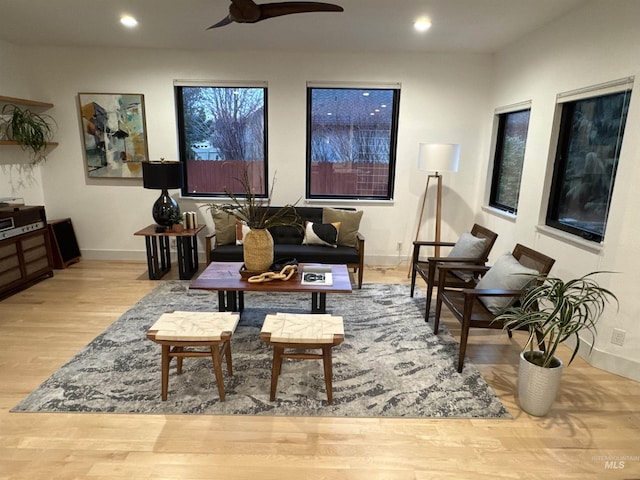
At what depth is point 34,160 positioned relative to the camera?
Result: 471 centimetres

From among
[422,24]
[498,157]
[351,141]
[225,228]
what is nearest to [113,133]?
[225,228]

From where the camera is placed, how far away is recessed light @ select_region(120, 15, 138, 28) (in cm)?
347

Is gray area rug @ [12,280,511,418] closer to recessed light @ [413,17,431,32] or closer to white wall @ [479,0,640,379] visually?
white wall @ [479,0,640,379]

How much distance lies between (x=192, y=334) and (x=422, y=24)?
3.32m

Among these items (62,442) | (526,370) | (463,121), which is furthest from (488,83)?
(62,442)

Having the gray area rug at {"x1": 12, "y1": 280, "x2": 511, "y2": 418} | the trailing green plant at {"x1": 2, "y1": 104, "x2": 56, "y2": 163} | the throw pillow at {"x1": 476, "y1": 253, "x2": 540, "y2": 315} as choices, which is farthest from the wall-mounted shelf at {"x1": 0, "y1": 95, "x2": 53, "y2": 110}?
the throw pillow at {"x1": 476, "y1": 253, "x2": 540, "y2": 315}

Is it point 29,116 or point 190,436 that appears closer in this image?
point 190,436

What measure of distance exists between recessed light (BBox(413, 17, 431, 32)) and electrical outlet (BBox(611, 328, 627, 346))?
9.61ft

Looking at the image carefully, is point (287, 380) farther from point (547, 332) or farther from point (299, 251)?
point (299, 251)

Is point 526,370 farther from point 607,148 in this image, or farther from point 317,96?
point 317,96

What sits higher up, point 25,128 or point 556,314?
point 25,128

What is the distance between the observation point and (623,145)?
8.27 feet

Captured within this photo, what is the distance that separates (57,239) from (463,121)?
5267mm

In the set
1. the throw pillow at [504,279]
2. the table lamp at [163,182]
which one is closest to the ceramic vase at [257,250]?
the throw pillow at [504,279]
